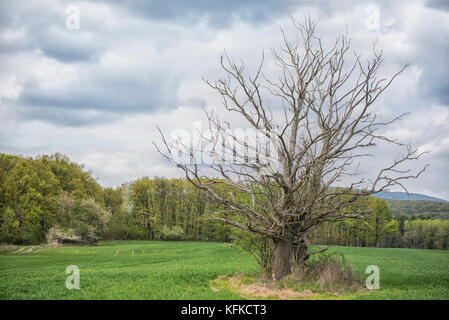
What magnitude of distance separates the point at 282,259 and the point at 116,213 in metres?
57.4

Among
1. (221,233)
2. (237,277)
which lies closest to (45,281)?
(237,277)

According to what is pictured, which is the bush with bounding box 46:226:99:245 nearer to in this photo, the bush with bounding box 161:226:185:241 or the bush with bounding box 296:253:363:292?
the bush with bounding box 161:226:185:241

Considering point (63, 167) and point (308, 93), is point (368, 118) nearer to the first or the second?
point (308, 93)

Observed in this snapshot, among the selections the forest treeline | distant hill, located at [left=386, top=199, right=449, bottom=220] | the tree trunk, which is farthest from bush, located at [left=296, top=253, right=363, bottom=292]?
distant hill, located at [left=386, top=199, right=449, bottom=220]

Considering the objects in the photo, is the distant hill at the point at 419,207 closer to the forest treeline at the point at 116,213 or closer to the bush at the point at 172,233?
the forest treeline at the point at 116,213

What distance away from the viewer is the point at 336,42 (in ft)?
39.3

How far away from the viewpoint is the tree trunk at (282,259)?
38.4 ft

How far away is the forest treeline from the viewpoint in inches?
1735

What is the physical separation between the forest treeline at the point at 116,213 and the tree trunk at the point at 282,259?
108 feet

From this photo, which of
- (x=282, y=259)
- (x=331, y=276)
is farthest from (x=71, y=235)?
(x=331, y=276)

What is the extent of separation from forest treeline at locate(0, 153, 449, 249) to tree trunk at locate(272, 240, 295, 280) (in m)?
32.9

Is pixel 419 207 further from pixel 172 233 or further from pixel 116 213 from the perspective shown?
pixel 116 213

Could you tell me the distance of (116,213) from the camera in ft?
208
